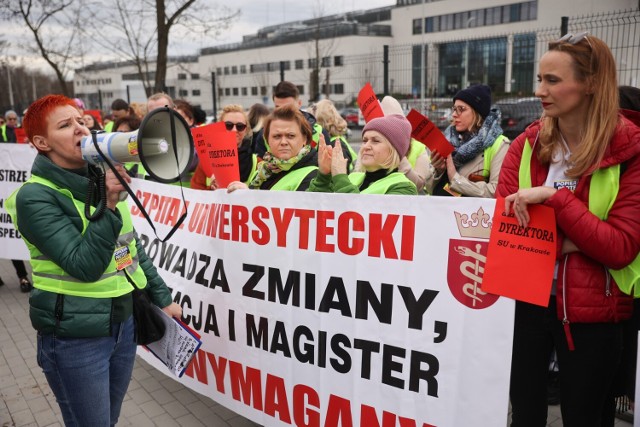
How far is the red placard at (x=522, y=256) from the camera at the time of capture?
6.37ft

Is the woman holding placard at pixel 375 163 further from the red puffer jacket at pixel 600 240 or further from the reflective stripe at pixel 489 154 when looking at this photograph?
the reflective stripe at pixel 489 154

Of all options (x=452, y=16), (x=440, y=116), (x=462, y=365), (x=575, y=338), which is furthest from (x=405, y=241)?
(x=452, y=16)

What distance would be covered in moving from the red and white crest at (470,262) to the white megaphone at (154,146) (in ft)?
3.72

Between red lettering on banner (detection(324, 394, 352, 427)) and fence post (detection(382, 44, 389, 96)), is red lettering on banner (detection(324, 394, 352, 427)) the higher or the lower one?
the lower one

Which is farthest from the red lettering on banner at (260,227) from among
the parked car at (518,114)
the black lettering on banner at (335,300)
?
the parked car at (518,114)

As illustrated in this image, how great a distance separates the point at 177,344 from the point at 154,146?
3.59 feet

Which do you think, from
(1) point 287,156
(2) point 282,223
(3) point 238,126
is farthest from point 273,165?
(3) point 238,126

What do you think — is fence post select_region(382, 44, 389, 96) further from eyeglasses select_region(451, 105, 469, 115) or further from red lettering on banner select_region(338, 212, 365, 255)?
red lettering on banner select_region(338, 212, 365, 255)

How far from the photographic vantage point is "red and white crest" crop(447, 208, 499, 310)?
2.08m

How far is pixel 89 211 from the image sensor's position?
2.04m

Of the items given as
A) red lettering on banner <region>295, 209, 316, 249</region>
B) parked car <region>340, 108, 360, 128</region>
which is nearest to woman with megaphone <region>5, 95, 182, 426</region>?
red lettering on banner <region>295, 209, 316, 249</region>

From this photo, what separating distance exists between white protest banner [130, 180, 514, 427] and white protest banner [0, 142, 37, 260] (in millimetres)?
3686

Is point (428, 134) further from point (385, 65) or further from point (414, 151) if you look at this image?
point (385, 65)

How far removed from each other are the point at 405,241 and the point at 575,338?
0.75 metres
